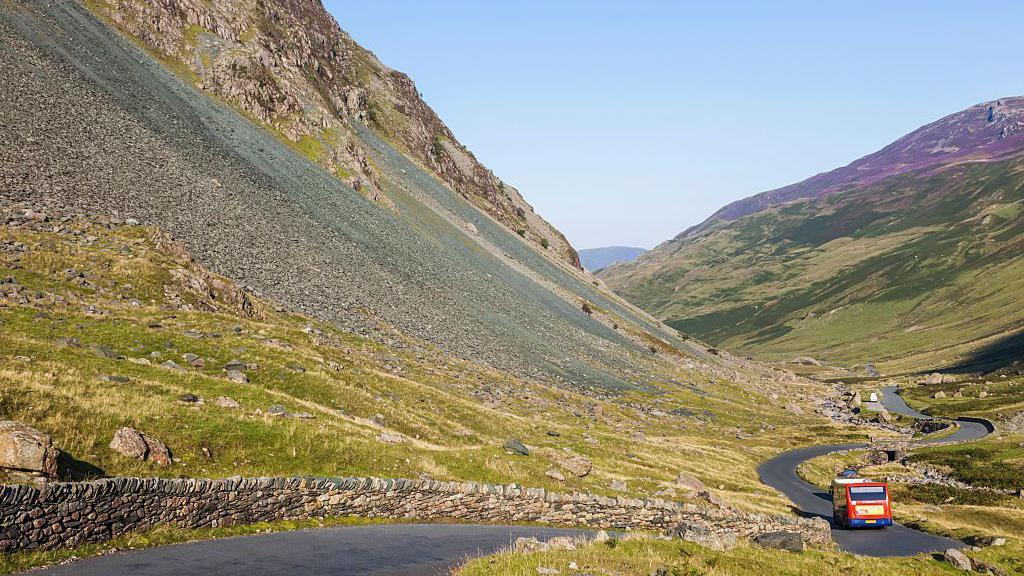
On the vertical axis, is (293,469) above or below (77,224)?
below

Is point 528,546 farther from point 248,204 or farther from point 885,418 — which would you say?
point 885,418

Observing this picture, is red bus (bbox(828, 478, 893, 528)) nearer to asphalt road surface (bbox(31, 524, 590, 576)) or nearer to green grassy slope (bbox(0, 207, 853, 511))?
green grassy slope (bbox(0, 207, 853, 511))

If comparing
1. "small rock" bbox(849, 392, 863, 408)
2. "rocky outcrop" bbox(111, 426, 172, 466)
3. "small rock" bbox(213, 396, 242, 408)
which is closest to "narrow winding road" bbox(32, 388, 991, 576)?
"rocky outcrop" bbox(111, 426, 172, 466)

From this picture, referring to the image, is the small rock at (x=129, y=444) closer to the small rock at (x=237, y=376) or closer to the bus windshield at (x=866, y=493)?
the small rock at (x=237, y=376)

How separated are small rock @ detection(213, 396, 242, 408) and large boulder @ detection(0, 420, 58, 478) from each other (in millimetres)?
11157

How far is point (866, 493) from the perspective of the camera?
42.6m

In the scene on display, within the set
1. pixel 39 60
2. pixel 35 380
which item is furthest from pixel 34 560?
pixel 39 60

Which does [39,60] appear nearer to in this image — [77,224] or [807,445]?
[77,224]

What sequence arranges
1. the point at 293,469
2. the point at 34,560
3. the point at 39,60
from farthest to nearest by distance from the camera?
the point at 39,60
the point at 293,469
the point at 34,560

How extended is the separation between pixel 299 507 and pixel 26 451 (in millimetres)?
8617

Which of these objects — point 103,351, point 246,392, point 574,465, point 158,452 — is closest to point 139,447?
point 158,452

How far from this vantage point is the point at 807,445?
91.9 m

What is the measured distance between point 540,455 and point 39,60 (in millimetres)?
70823

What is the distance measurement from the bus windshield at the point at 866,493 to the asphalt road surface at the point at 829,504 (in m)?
2.18
